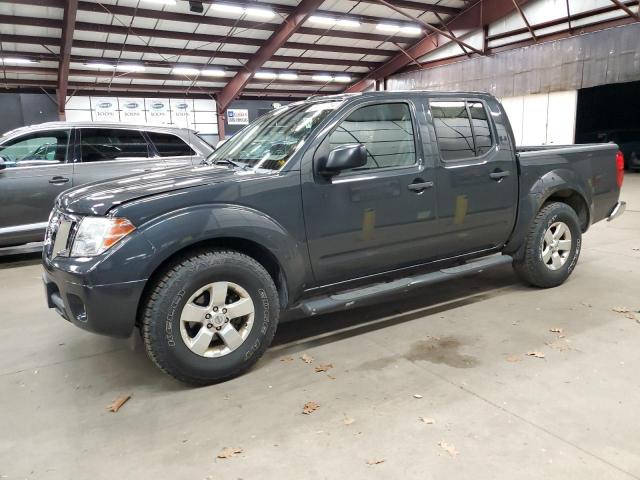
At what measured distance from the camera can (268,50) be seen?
19406 millimetres

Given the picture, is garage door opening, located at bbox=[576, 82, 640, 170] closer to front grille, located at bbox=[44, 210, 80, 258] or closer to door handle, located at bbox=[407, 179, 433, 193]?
door handle, located at bbox=[407, 179, 433, 193]

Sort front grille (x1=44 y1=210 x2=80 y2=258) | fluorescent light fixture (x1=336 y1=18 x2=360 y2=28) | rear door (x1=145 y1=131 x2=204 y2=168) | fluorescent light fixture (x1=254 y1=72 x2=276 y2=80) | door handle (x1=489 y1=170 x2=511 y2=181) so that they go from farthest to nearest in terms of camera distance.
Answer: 1. fluorescent light fixture (x1=254 y1=72 x2=276 y2=80)
2. fluorescent light fixture (x1=336 y1=18 x2=360 y2=28)
3. rear door (x1=145 y1=131 x2=204 y2=168)
4. door handle (x1=489 y1=170 x2=511 y2=181)
5. front grille (x1=44 y1=210 x2=80 y2=258)

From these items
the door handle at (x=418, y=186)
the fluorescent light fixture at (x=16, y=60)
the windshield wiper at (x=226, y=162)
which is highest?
the fluorescent light fixture at (x=16, y=60)

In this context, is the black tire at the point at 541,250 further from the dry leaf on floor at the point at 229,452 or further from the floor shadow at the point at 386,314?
the dry leaf on floor at the point at 229,452

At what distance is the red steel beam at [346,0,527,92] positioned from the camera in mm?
18486

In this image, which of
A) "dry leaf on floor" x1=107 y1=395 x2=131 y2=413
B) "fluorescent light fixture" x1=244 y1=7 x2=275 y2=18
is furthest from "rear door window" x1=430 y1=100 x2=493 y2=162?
"fluorescent light fixture" x1=244 y1=7 x2=275 y2=18

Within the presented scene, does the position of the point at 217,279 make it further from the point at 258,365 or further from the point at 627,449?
the point at 627,449

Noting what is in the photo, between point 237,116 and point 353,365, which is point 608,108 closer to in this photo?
point 237,116

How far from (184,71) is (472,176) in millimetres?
20852

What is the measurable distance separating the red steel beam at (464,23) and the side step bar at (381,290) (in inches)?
695

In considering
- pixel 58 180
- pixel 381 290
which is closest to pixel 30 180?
pixel 58 180

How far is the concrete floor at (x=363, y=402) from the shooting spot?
6.98 ft

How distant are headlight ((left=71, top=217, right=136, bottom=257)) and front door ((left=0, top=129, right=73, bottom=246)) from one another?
12.4 feet

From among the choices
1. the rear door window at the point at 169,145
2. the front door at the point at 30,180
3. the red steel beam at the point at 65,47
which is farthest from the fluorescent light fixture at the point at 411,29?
the front door at the point at 30,180
